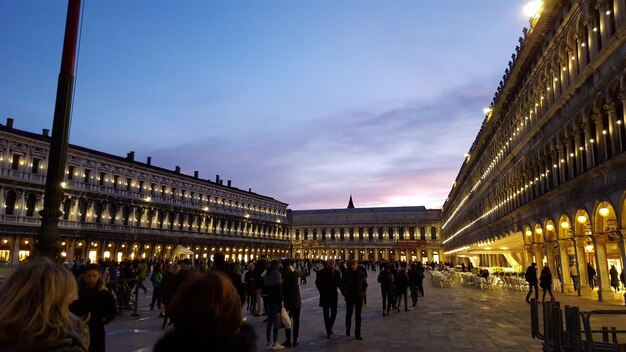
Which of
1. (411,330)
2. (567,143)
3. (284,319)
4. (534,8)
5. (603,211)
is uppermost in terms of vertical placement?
(534,8)

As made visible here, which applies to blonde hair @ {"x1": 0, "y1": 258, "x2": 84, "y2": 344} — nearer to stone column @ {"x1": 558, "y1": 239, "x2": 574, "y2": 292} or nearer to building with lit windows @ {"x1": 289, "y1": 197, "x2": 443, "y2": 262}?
stone column @ {"x1": 558, "y1": 239, "x2": 574, "y2": 292}

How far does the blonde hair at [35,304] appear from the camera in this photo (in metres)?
2.41

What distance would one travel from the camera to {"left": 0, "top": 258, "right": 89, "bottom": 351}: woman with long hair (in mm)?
2400

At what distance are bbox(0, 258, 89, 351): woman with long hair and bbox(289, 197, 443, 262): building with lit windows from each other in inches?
4384

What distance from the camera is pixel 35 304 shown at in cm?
248

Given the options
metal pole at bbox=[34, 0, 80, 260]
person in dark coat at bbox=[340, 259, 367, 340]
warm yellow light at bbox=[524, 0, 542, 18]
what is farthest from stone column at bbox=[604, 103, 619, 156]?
metal pole at bbox=[34, 0, 80, 260]

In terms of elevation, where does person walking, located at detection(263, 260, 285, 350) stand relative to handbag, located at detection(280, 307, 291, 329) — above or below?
above

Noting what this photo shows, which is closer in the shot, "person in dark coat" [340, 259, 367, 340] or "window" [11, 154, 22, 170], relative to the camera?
"person in dark coat" [340, 259, 367, 340]

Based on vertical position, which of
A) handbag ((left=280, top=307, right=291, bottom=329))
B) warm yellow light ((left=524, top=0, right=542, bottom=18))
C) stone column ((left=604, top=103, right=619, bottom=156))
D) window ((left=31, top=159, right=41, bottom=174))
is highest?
warm yellow light ((left=524, top=0, right=542, bottom=18))

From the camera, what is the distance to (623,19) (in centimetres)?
1600

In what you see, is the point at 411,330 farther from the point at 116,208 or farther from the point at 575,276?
the point at 116,208

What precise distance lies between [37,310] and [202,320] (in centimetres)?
88

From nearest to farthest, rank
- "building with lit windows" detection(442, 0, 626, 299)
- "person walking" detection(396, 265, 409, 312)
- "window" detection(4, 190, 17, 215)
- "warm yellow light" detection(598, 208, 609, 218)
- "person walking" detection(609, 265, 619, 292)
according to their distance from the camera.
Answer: "building with lit windows" detection(442, 0, 626, 299)
"person walking" detection(396, 265, 409, 312)
"warm yellow light" detection(598, 208, 609, 218)
"person walking" detection(609, 265, 619, 292)
"window" detection(4, 190, 17, 215)

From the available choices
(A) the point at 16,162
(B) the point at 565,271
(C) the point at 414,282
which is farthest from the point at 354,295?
(A) the point at 16,162
